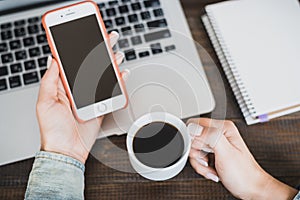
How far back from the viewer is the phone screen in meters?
0.66

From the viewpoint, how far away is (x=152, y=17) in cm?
74

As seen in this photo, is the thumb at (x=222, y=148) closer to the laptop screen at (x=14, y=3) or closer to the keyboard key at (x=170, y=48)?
the keyboard key at (x=170, y=48)

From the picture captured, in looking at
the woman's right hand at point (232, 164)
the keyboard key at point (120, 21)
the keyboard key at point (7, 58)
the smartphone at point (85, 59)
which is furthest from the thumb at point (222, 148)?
the keyboard key at point (7, 58)

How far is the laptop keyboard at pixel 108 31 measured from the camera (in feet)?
2.32

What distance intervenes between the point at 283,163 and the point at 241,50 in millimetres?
202

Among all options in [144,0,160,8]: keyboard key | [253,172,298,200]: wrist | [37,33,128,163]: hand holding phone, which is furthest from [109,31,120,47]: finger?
[253,172,298,200]: wrist

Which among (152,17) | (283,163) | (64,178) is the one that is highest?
(152,17)

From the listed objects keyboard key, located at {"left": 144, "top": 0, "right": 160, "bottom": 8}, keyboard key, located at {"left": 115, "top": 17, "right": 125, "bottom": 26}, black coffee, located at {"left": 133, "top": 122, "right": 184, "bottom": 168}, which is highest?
keyboard key, located at {"left": 144, "top": 0, "right": 160, "bottom": 8}

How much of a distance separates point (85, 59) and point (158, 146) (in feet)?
0.61

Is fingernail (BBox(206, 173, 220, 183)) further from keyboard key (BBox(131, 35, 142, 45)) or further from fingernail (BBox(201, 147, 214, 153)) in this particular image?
keyboard key (BBox(131, 35, 142, 45))

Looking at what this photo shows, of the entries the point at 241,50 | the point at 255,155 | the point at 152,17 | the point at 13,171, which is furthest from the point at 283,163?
the point at 13,171

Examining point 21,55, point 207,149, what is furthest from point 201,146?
point 21,55

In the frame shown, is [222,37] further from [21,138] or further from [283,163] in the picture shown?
[21,138]

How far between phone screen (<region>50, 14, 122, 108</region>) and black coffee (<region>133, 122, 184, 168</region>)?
10cm
